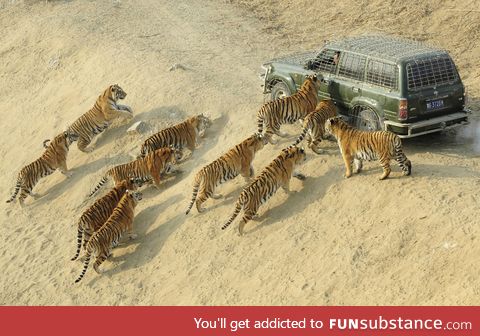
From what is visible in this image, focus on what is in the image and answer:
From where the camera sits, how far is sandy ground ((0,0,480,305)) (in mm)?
10516

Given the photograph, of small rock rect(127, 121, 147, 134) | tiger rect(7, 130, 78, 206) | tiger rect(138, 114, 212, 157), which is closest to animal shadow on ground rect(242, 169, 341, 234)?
tiger rect(138, 114, 212, 157)

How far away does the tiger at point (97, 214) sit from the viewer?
42.1 ft

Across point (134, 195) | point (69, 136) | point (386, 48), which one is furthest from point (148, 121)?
point (386, 48)

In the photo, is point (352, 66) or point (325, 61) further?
point (325, 61)

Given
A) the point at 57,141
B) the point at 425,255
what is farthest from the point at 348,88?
the point at 57,141

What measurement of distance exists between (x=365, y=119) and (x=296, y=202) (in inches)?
87.7

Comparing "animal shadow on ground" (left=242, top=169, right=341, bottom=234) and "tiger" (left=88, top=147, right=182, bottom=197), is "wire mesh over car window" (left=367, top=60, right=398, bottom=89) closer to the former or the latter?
"animal shadow on ground" (left=242, top=169, right=341, bottom=234)

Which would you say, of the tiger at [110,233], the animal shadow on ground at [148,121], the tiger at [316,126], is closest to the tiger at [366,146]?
the tiger at [316,126]

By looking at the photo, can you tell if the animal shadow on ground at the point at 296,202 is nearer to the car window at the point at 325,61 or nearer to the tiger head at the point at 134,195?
the tiger head at the point at 134,195

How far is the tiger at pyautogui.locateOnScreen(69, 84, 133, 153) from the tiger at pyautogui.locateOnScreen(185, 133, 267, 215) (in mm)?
4167

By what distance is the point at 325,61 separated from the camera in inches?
551

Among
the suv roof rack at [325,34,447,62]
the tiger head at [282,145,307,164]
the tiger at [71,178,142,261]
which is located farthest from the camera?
the tiger at [71,178,142,261]

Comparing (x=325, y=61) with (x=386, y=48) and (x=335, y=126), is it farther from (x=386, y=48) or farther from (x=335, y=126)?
(x=335, y=126)

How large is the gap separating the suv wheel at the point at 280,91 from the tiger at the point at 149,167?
2651 millimetres
